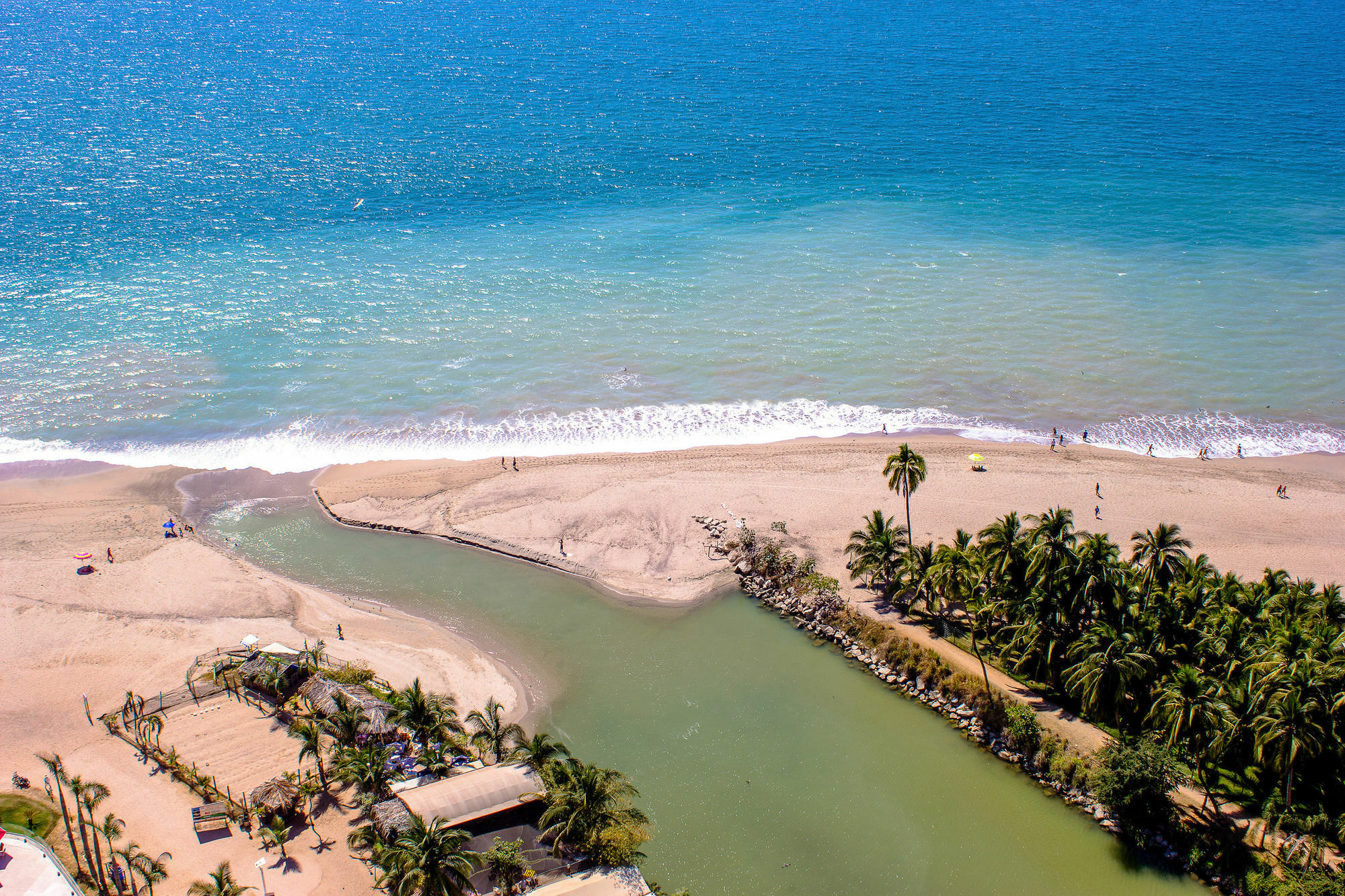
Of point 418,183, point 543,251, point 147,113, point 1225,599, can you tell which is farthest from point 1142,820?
point 147,113

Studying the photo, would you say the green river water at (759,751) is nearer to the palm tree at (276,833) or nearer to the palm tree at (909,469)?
the palm tree at (909,469)

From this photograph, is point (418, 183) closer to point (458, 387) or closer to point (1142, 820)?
point (458, 387)

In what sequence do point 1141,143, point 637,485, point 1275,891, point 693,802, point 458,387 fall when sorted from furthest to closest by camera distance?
1. point 1141,143
2. point 458,387
3. point 637,485
4. point 693,802
5. point 1275,891

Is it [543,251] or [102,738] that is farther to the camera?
[543,251]

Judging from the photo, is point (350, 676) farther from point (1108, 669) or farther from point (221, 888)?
point (1108, 669)

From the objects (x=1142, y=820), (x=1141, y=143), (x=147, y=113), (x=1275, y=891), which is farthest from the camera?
(x=147, y=113)

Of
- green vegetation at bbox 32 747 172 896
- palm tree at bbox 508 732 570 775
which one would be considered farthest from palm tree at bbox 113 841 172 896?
palm tree at bbox 508 732 570 775
